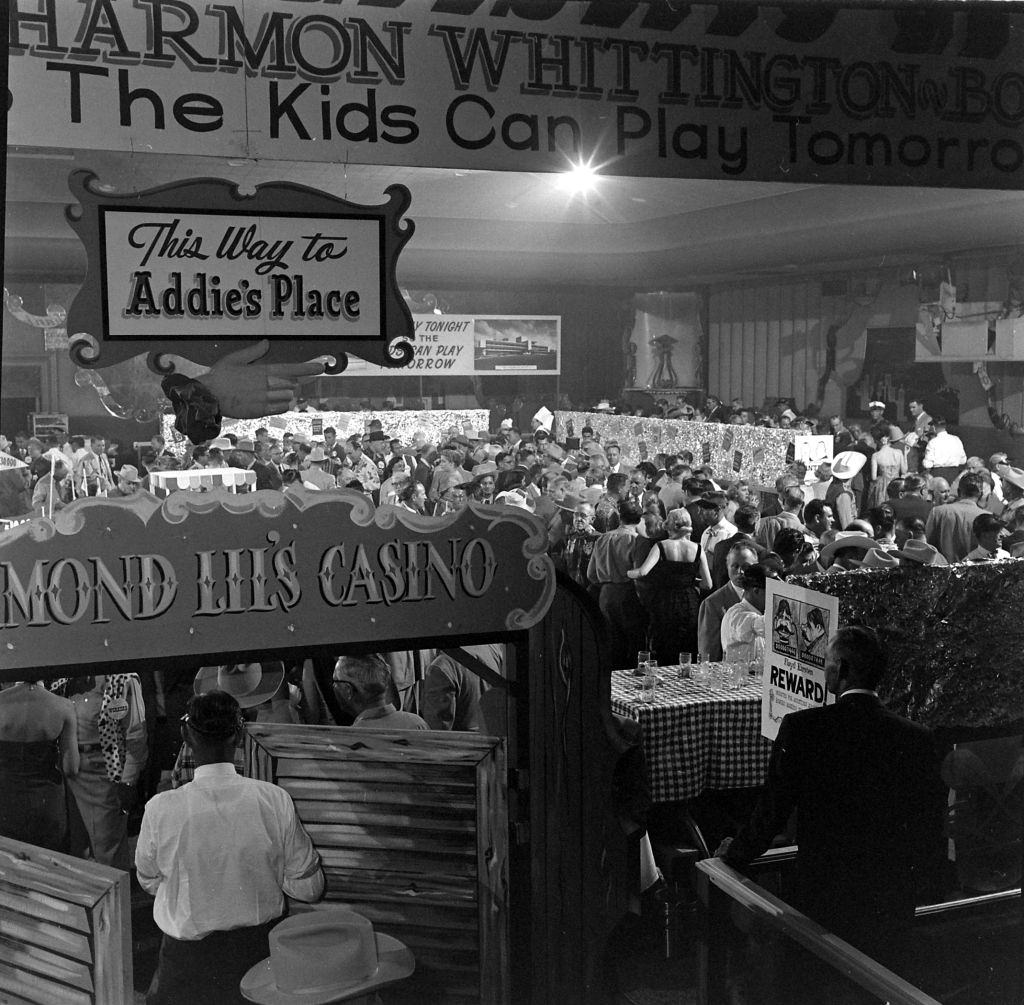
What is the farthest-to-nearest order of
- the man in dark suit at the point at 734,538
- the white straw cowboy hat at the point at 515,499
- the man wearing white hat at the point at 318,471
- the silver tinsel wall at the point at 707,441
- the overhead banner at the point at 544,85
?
the man in dark suit at the point at 734,538 < the silver tinsel wall at the point at 707,441 < the white straw cowboy hat at the point at 515,499 < the man wearing white hat at the point at 318,471 < the overhead banner at the point at 544,85

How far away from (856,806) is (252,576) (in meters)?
1.57

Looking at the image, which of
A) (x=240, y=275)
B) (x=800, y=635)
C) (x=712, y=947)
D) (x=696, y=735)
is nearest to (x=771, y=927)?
(x=712, y=947)

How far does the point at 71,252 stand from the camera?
2217mm

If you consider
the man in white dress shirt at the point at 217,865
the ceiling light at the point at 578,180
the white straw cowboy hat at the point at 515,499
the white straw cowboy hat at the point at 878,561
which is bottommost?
the man in white dress shirt at the point at 217,865

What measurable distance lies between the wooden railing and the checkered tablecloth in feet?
0.68

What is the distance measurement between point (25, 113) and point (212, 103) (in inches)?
13.6

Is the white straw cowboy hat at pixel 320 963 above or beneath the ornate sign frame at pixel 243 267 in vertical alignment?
beneath

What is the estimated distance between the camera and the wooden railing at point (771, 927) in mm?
2381

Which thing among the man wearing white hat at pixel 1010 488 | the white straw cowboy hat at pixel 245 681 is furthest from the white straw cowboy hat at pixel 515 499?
the man wearing white hat at pixel 1010 488

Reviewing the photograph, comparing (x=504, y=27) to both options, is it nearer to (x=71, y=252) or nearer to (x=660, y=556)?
(x=71, y=252)

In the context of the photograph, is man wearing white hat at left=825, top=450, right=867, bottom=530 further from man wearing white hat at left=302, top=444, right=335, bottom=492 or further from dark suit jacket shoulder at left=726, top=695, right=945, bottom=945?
man wearing white hat at left=302, top=444, right=335, bottom=492

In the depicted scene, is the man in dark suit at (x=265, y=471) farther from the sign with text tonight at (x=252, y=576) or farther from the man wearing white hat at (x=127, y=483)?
the man wearing white hat at (x=127, y=483)

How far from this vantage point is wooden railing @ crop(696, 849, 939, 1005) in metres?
2.38

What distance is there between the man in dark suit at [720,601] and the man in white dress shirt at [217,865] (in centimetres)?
113
